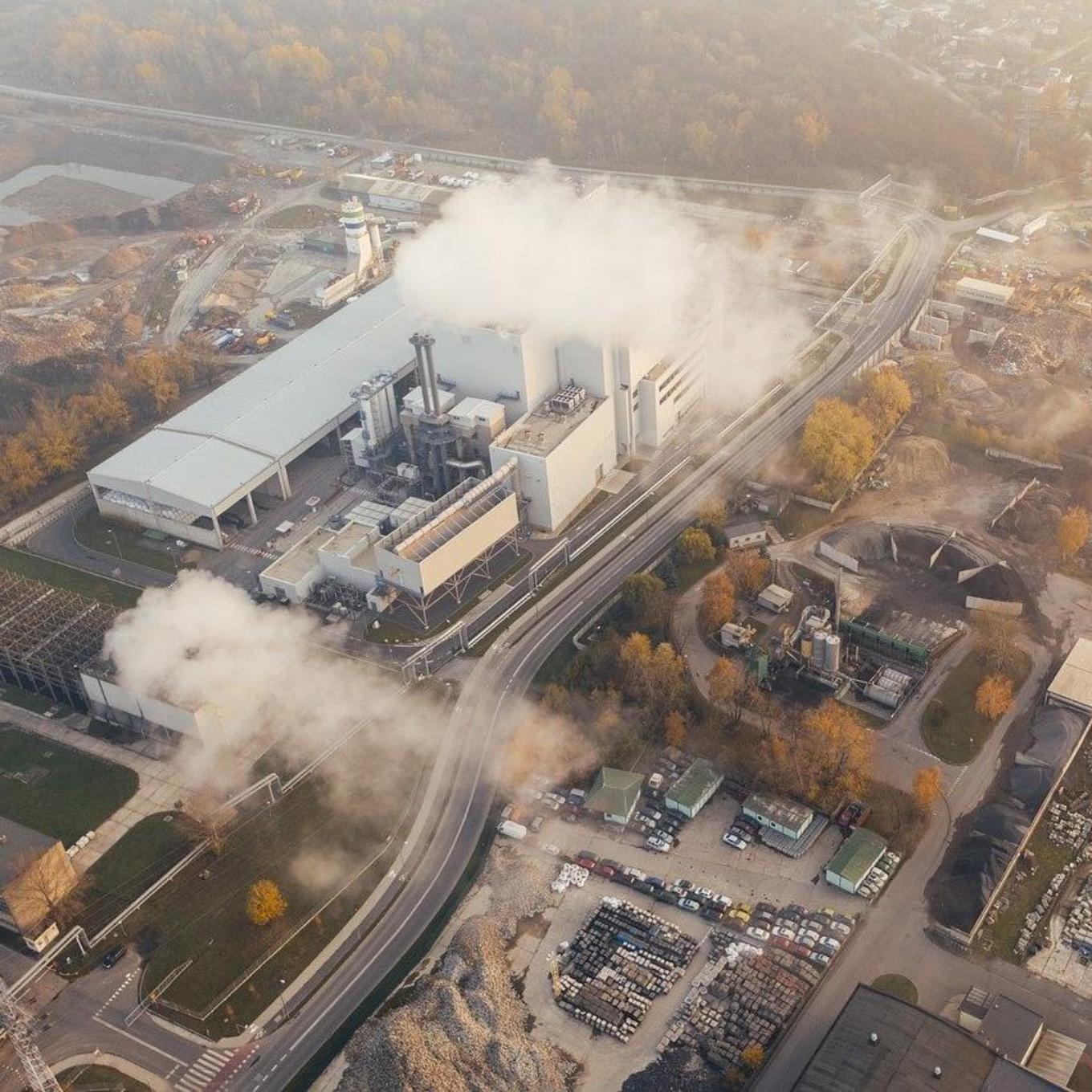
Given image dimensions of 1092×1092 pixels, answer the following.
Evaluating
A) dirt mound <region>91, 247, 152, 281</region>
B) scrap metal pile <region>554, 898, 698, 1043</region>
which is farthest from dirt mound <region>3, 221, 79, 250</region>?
scrap metal pile <region>554, 898, 698, 1043</region>

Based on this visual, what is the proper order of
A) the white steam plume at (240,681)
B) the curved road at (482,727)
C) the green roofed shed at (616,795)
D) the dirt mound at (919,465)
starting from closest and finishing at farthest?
the curved road at (482,727)
the green roofed shed at (616,795)
the white steam plume at (240,681)
the dirt mound at (919,465)

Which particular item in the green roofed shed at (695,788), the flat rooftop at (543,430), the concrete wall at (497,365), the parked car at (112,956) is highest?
the concrete wall at (497,365)

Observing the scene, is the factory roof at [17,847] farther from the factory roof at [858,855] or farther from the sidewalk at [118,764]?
the factory roof at [858,855]

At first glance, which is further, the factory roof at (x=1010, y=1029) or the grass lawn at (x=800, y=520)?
the grass lawn at (x=800, y=520)

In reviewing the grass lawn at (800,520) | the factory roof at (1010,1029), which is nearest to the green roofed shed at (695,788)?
the factory roof at (1010,1029)

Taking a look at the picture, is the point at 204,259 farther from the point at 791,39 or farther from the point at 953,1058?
the point at 953,1058

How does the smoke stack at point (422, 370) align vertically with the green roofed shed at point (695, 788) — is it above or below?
above
